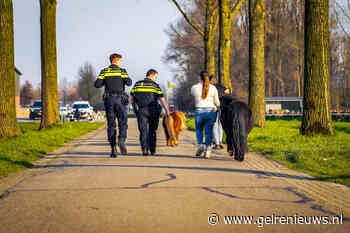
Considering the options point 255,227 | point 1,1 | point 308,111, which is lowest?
point 255,227

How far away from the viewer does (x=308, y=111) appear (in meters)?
13.3

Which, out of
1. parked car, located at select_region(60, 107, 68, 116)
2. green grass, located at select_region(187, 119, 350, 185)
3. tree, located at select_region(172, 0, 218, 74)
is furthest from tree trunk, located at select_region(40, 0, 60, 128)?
green grass, located at select_region(187, 119, 350, 185)

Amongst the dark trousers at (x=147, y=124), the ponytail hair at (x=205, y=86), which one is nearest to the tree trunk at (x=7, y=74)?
the dark trousers at (x=147, y=124)

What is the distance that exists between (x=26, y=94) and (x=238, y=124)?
121 m

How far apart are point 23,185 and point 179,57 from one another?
46.4 meters

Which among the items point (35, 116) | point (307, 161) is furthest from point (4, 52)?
point (35, 116)

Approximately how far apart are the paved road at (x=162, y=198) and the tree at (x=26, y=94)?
119 m

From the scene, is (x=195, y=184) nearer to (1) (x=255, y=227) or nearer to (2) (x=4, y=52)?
(1) (x=255, y=227)

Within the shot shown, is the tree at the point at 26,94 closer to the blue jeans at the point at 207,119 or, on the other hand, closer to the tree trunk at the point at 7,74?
the tree trunk at the point at 7,74

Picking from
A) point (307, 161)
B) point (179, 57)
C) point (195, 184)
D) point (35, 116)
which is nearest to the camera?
point (195, 184)

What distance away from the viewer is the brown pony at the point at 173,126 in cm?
1123

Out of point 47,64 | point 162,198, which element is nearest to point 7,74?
Result: point 47,64

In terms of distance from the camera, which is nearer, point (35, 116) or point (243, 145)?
point (243, 145)

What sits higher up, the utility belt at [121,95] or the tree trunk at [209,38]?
the tree trunk at [209,38]
